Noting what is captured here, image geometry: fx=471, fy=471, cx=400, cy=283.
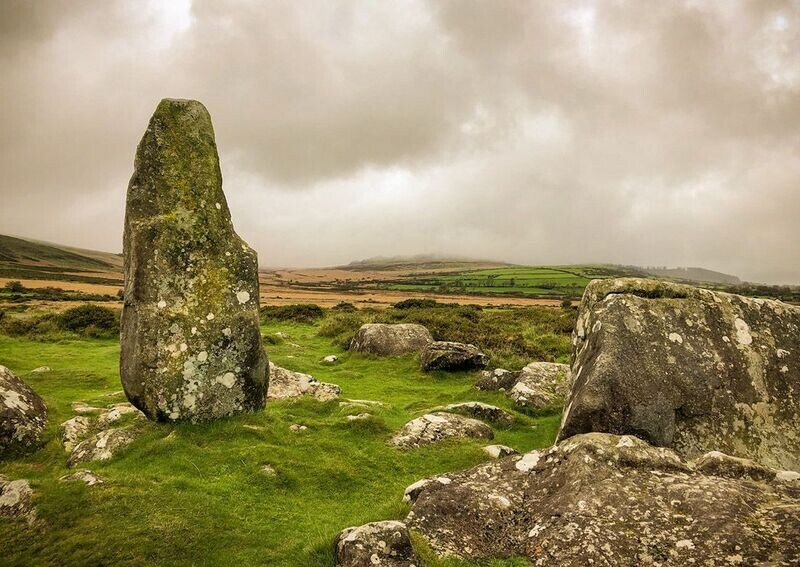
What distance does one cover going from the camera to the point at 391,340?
888 inches

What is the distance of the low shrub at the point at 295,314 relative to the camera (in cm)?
3827

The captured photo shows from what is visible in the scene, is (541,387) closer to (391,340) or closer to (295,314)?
(391,340)

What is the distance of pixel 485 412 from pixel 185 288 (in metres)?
8.35

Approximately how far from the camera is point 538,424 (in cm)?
1280

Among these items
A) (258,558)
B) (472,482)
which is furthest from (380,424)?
(258,558)

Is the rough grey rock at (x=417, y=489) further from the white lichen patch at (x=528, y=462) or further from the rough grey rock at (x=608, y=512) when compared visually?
the white lichen patch at (x=528, y=462)

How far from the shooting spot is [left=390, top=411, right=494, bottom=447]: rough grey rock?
10.9 metres

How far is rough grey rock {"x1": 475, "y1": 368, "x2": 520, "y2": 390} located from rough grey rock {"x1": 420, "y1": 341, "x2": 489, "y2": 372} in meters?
2.53

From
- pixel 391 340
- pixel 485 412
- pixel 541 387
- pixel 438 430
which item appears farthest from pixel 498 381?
pixel 391 340

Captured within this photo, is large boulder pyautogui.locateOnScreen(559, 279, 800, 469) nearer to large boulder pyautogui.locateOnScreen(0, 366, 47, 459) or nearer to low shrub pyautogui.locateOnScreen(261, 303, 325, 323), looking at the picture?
large boulder pyautogui.locateOnScreen(0, 366, 47, 459)

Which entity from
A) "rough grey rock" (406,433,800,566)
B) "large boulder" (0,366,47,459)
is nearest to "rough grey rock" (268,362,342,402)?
"large boulder" (0,366,47,459)

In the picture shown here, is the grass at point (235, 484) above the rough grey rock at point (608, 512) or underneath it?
underneath

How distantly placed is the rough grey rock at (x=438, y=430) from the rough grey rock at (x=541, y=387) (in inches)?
123

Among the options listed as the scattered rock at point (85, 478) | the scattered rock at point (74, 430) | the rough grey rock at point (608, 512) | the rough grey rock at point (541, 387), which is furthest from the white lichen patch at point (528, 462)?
the scattered rock at point (74, 430)
